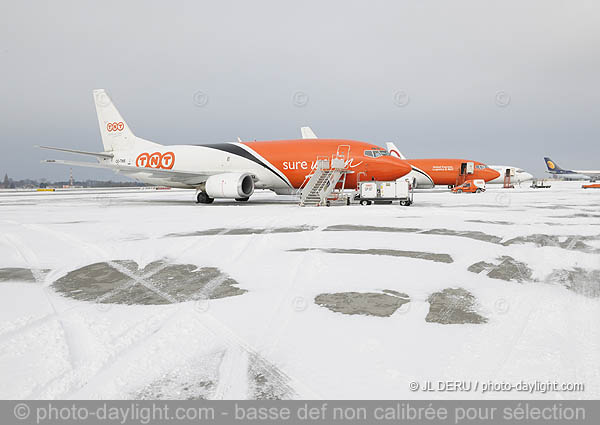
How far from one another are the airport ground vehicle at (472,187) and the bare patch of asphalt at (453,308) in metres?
38.8

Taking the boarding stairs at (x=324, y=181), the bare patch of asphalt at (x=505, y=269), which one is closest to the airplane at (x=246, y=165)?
the boarding stairs at (x=324, y=181)

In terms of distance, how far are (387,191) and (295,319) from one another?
18809 mm

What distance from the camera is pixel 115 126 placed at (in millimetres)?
28625

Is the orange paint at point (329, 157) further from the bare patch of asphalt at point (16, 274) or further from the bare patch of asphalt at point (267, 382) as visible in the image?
the bare patch of asphalt at point (267, 382)

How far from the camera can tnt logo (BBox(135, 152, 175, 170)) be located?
2620 cm

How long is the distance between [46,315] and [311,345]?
3.30 metres

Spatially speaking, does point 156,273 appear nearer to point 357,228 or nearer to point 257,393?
point 257,393

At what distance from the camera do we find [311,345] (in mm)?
3764

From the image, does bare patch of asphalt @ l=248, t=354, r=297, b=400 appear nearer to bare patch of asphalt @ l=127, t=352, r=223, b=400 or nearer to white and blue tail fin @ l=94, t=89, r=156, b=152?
bare patch of asphalt @ l=127, t=352, r=223, b=400

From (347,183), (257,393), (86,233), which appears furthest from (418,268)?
(347,183)

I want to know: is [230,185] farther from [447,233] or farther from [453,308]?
[453,308]

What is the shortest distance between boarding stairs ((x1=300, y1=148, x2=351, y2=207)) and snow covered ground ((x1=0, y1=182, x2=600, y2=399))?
12.8 m

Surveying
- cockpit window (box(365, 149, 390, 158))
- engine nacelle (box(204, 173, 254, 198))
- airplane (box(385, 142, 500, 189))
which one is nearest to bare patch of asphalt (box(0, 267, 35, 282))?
engine nacelle (box(204, 173, 254, 198))

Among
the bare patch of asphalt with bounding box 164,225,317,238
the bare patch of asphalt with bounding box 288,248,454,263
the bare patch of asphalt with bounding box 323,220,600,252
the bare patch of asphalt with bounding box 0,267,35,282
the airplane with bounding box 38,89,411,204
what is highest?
the airplane with bounding box 38,89,411,204
